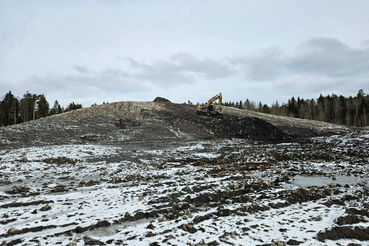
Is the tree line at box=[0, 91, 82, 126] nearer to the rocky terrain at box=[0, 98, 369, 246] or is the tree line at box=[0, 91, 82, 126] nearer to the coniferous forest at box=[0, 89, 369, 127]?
the coniferous forest at box=[0, 89, 369, 127]

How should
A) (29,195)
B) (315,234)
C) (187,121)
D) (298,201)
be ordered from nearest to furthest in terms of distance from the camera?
(315,234)
(298,201)
(29,195)
(187,121)

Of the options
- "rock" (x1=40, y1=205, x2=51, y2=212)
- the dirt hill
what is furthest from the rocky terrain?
the dirt hill

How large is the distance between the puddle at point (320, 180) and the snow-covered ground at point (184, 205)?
32 millimetres

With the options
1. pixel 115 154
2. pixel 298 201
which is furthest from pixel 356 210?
pixel 115 154

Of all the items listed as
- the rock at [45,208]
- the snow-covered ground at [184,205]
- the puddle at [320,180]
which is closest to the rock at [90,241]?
the snow-covered ground at [184,205]

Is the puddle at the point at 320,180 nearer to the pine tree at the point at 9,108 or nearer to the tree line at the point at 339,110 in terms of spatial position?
the pine tree at the point at 9,108

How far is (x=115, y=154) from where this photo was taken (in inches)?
546

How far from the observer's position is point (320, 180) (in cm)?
764

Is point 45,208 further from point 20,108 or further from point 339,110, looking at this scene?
point 339,110

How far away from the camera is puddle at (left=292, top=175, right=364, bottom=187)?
23.5 feet

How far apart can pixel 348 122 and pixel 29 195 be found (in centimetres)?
7705

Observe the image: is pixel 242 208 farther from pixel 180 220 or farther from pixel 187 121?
pixel 187 121

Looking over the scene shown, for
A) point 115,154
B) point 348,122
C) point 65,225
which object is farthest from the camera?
point 348,122

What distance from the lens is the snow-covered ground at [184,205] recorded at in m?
3.99
